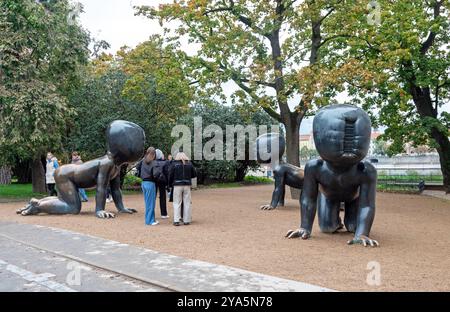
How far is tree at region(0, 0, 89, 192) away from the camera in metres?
18.0

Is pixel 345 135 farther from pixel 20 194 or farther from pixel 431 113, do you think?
pixel 20 194

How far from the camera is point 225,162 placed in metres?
30.0

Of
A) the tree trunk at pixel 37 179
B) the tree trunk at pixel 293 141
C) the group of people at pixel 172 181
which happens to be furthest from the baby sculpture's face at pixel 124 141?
the tree trunk at pixel 37 179

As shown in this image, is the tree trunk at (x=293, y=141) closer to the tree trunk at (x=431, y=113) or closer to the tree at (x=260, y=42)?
the tree at (x=260, y=42)

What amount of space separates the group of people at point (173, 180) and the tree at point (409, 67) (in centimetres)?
732

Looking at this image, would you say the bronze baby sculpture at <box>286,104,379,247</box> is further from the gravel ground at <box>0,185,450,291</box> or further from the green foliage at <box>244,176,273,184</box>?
the green foliage at <box>244,176,273,184</box>

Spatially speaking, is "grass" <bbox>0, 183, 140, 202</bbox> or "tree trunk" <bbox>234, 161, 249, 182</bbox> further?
"tree trunk" <bbox>234, 161, 249, 182</bbox>

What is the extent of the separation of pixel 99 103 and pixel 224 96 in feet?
22.7

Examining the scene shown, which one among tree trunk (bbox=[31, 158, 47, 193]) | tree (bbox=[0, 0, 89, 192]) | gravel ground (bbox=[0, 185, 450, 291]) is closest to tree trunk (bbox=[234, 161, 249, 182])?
tree trunk (bbox=[31, 158, 47, 193])

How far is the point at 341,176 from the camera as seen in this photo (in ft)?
29.3

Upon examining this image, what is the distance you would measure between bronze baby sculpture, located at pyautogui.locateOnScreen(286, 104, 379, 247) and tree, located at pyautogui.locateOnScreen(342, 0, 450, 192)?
7.22 meters

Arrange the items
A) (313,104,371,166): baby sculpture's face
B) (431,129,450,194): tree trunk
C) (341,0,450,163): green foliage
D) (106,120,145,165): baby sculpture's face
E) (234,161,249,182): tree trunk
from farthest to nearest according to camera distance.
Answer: (234,161,249,182): tree trunk, (431,129,450,194): tree trunk, (341,0,450,163): green foliage, (106,120,145,165): baby sculpture's face, (313,104,371,166): baby sculpture's face

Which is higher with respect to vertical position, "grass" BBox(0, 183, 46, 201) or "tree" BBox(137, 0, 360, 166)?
"tree" BBox(137, 0, 360, 166)
